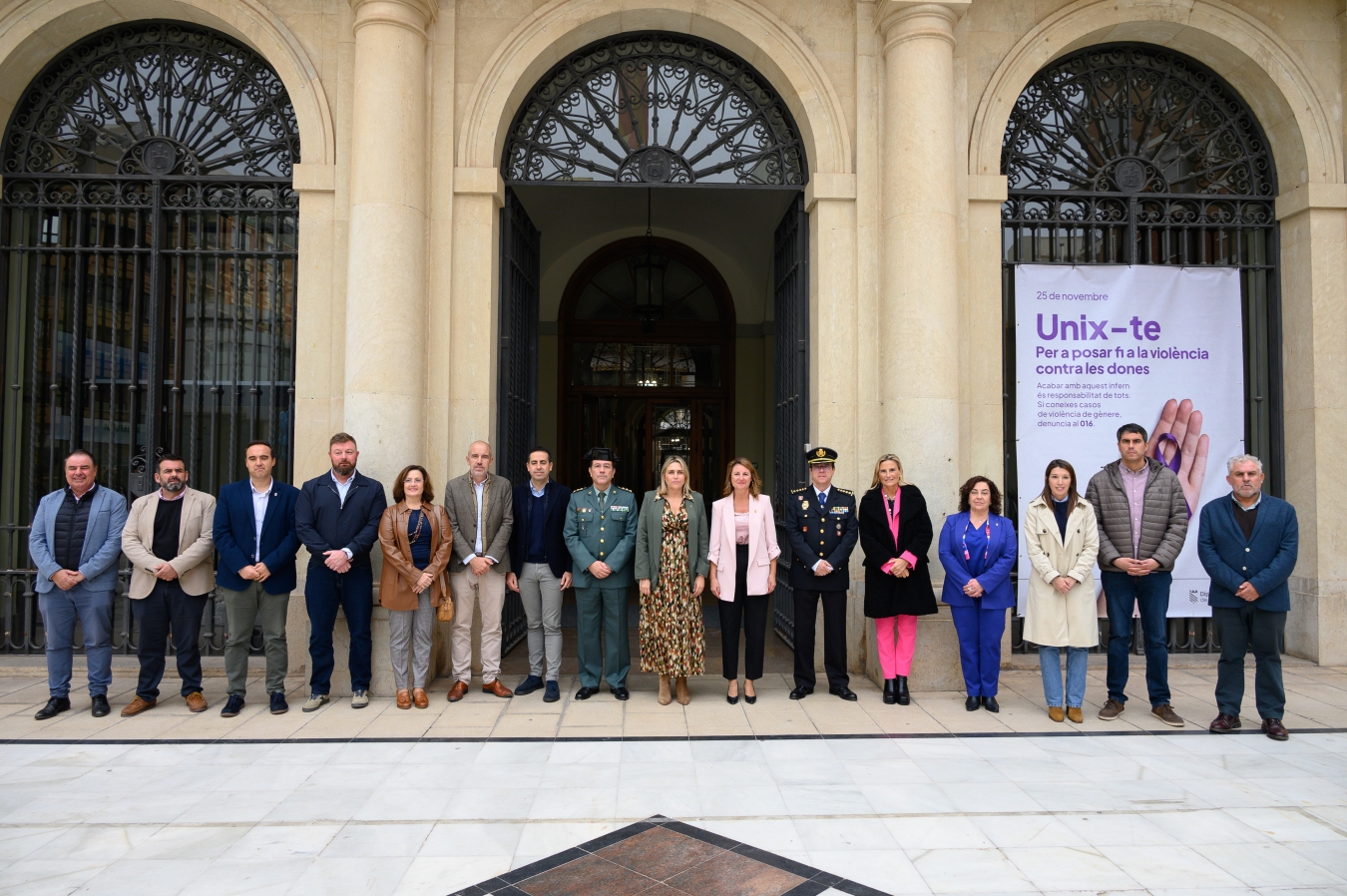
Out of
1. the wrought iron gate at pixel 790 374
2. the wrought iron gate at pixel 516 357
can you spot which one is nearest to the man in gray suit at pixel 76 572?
the wrought iron gate at pixel 516 357

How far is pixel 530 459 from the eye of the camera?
20.7 feet

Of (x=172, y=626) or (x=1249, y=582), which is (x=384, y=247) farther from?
(x=1249, y=582)

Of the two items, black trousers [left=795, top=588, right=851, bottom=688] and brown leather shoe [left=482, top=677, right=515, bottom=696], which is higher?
black trousers [left=795, top=588, right=851, bottom=688]

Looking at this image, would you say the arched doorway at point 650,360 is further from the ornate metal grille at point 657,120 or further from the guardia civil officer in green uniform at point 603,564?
the guardia civil officer in green uniform at point 603,564

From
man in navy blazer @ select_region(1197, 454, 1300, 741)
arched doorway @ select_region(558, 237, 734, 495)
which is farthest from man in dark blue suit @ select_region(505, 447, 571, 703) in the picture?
arched doorway @ select_region(558, 237, 734, 495)

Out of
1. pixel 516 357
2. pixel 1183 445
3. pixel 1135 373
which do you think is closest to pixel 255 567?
pixel 516 357

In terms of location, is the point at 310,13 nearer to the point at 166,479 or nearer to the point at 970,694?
the point at 166,479

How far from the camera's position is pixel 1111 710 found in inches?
226

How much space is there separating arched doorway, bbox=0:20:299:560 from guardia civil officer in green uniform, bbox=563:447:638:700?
2693 mm

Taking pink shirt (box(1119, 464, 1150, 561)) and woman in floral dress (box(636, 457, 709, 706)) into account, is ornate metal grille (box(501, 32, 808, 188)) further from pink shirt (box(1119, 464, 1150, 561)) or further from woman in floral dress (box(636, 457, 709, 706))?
pink shirt (box(1119, 464, 1150, 561))

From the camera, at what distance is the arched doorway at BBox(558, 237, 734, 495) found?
12766mm

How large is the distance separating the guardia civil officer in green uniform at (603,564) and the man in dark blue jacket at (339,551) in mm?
1356

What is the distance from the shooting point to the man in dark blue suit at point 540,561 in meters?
6.23

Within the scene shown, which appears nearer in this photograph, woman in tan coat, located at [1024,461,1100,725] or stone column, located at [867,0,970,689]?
woman in tan coat, located at [1024,461,1100,725]
